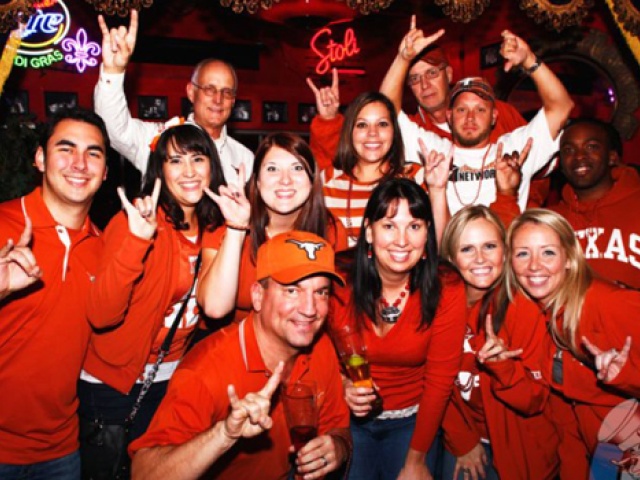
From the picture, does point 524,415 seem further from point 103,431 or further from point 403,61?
point 403,61

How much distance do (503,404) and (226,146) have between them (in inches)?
104

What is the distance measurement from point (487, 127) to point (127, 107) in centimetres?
243

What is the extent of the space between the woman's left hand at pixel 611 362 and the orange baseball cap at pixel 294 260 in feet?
3.85

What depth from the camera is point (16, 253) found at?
2279 millimetres

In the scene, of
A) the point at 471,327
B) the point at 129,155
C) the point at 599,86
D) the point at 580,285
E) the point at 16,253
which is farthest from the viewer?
the point at 599,86

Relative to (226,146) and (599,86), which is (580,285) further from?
(599,86)

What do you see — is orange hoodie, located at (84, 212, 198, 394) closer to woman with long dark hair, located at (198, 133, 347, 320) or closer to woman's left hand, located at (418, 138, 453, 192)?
woman with long dark hair, located at (198, 133, 347, 320)

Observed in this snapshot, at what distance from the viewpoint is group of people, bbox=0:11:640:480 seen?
7.67 ft

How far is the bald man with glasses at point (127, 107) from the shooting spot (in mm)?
3477

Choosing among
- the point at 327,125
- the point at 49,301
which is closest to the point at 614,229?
the point at 327,125

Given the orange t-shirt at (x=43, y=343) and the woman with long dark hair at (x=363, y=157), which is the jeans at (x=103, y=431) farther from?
the woman with long dark hair at (x=363, y=157)

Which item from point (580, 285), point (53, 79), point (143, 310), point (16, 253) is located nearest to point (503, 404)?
point (580, 285)

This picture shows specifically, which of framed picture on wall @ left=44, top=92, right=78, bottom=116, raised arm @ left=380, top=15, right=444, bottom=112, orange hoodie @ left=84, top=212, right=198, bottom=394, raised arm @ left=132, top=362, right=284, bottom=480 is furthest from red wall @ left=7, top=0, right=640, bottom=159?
raised arm @ left=132, top=362, right=284, bottom=480

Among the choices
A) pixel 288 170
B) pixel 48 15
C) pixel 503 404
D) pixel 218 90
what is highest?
pixel 48 15
